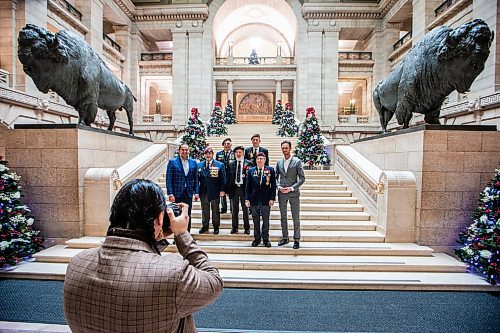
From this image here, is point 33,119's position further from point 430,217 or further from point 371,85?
point 371,85

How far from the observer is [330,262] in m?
5.14

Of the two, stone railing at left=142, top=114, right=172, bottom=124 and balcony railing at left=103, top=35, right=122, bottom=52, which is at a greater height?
balcony railing at left=103, top=35, right=122, bottom=52

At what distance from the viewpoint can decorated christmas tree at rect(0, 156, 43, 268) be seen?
16.2ft

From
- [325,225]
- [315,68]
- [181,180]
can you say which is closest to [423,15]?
[315,68]

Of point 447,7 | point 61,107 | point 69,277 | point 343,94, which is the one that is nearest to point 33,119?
point 61,107

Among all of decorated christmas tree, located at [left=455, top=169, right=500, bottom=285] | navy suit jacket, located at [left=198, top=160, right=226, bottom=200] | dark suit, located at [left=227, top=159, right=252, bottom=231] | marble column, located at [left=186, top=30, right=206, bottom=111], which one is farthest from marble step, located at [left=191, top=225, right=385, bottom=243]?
marble column, located at [left=186, top=30, right=206, bottom=111]

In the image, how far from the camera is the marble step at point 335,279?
4.50 meters

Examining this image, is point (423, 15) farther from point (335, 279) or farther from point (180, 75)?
point (335, 279)

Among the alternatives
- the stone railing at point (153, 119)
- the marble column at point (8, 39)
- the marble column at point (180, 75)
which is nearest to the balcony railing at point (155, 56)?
the marble column at point (180, 75)

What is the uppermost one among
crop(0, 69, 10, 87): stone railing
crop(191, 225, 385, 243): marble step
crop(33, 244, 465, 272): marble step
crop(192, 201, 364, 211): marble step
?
crop(0, 69, 10, 87): stone railing

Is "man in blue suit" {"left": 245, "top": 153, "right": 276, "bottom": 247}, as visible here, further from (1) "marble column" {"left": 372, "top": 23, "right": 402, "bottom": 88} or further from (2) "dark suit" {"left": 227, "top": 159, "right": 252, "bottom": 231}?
(1) "marble column" {"left": 372, "top": 23, "right": 402, "bottom": 88}

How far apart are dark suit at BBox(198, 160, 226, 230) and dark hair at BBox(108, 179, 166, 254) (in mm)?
4685

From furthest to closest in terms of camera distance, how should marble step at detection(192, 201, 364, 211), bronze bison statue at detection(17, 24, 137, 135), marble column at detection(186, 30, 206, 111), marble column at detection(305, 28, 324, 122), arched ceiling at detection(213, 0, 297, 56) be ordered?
arched ceiling at detection(213, 0, 297, 56) < marble column at detection(186, 30, 206, 111) < marble column at detection(305, 28, 324, 122) < marble step at detection(192, 201, 364, 211) < bronze bison statue at detection(17, 24, 137, 135)

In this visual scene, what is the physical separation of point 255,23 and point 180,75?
464 inches
